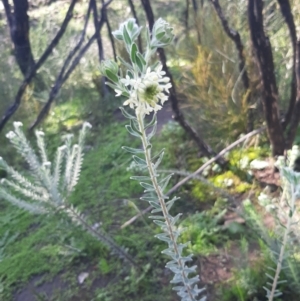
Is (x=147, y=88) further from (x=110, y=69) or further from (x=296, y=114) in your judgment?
(x=296, y=114)

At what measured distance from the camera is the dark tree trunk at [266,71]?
2.56m

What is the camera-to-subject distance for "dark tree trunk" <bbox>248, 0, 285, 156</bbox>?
8.40 ft

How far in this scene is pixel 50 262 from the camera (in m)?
2.75

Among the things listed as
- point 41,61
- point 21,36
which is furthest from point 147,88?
point 21,36

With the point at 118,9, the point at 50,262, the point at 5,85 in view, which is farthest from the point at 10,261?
the point at 118,9

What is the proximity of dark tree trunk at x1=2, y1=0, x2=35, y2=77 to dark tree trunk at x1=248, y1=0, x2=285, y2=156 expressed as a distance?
9.45 feet

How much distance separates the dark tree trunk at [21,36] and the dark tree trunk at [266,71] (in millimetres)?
2881

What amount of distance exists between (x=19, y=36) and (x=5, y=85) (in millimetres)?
540

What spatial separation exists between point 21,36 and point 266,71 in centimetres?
308

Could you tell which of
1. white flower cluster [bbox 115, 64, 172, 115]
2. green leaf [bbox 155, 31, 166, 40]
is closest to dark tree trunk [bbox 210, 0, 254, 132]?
green leaf [bbox 155, 31, 166, 40]

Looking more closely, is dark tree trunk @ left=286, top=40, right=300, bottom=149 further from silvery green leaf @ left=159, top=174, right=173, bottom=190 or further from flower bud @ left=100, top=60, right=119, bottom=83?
flower bud @ left=100, top=60, right=119, bottom=83

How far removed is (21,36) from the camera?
484 cm

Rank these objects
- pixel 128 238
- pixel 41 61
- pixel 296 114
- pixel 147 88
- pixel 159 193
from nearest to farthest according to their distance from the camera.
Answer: pixel 147 88
pixel 159 193
pixel 128 238
pixel 296 114
pixel 41 61

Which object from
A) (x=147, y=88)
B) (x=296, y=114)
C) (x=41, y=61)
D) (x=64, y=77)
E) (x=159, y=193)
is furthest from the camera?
(x=64, y=77)
